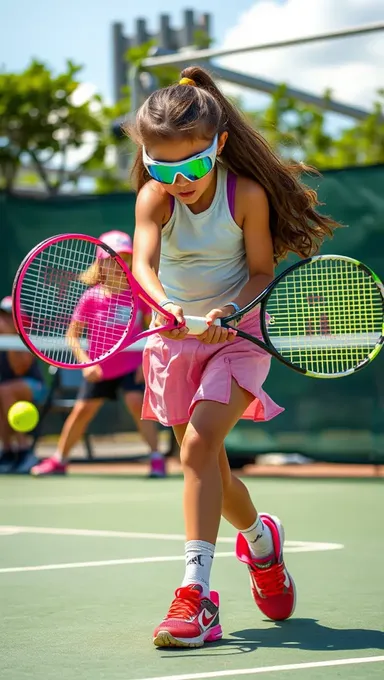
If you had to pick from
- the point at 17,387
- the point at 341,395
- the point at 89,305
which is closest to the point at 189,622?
the point at 89,305

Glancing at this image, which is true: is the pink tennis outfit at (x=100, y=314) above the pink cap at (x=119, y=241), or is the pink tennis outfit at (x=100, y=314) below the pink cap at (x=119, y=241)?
above

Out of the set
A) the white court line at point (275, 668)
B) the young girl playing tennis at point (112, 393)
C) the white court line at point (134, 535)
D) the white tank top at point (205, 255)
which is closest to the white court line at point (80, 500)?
the young girl playing tennis at point (112, 393)

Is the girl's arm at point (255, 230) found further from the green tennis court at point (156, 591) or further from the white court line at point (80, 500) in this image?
the white court line at point (80, 500)

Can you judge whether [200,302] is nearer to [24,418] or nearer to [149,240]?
[149,240]

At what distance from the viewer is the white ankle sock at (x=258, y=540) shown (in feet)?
11.9

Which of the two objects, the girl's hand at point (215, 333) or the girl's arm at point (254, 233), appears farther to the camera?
the girl's arm at point (254, 233)

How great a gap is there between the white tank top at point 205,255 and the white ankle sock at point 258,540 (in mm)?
656

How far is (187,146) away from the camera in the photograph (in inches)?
132

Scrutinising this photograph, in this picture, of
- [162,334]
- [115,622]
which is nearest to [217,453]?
[162,334]

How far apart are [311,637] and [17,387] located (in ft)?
18.5

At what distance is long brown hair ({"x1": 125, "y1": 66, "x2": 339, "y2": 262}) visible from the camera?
11.2 feet

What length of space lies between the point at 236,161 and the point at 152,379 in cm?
69

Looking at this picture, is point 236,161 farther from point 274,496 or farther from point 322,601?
point 274,496

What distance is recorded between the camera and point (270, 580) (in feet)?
11.7
